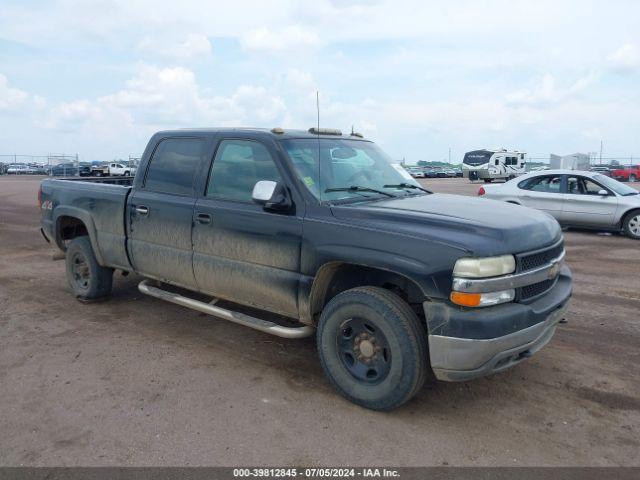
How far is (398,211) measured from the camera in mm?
3834

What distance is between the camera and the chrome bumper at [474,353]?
332 cm

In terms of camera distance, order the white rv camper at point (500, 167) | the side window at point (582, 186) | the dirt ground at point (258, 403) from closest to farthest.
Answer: the dirt ground at point (258, 403) → the side window at point (582, 186) → the white rv camper at point (500, 167)

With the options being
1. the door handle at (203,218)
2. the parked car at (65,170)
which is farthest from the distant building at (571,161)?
the door handle at (203,218)

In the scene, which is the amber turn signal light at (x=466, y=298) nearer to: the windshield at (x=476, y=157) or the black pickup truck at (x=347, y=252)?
the black pickup truck at (x=347, y=252)

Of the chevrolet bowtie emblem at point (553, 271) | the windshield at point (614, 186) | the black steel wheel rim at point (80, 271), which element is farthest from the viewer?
the windshield at point (614, 186)

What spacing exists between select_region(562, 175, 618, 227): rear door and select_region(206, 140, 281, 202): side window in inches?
381

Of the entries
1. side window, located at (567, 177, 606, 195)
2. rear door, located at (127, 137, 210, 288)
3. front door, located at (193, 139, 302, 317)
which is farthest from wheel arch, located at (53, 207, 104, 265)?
side window, located at (567, 177, 606, 195)

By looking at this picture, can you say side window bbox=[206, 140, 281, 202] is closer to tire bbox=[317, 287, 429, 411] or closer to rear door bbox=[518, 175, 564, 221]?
tire bbox=[317, 287, 429, 411]

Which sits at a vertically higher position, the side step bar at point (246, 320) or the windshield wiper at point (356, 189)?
the windshield wiper at point (356, 189)

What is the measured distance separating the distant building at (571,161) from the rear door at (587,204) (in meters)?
33.2

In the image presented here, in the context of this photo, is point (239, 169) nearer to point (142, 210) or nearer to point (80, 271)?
point (142, 210)

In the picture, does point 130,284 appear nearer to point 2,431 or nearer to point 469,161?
point 2,431

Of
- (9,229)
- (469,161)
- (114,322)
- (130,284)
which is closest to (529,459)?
(114,322)

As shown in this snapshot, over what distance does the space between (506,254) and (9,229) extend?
12175 mm
